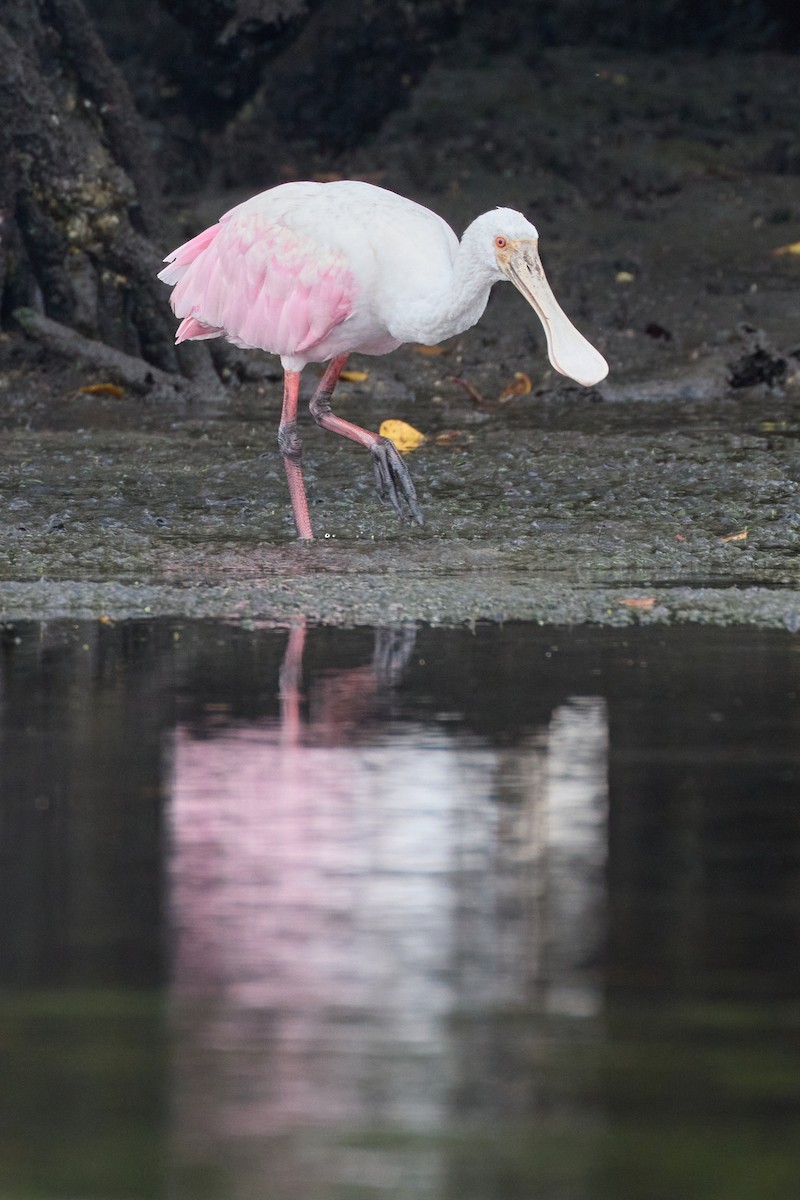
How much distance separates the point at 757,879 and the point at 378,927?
734 mm

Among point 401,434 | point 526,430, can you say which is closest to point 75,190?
point 401,434

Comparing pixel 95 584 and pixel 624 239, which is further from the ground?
pixel 624 239

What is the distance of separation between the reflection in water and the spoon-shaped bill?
336 cm

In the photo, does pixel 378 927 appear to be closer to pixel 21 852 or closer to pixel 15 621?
pixel 21 852

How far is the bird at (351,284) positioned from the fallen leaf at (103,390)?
→ 11.6 feet

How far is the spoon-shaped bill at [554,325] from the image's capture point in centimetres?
921

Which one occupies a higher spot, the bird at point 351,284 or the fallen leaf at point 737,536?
the bird at point 351,284

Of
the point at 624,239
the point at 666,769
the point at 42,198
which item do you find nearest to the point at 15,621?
the point at 666,769

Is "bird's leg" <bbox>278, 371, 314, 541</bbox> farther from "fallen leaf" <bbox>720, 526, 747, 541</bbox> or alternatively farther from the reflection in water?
the reflection in water

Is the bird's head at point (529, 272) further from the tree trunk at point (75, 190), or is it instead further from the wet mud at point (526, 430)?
the tree trunk at point (75, 190)

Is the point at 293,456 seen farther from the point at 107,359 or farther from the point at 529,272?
the point at 107,359

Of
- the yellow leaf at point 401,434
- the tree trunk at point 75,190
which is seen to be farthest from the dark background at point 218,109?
the yellow leaf at point 401,434

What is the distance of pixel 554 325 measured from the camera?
9.22 metres

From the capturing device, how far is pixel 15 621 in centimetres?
725
